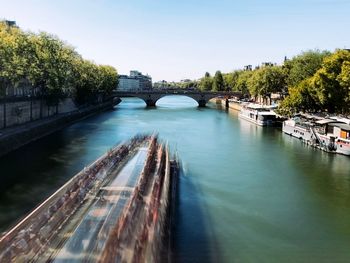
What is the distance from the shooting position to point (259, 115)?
59531mm

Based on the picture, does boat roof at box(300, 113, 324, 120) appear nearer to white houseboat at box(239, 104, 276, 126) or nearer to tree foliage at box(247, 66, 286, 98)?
white houseboat at box(239, 104, 276, 126)

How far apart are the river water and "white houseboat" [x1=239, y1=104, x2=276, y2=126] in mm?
14647

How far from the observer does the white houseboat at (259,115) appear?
193ft

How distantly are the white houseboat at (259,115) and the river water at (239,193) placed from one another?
14.6 m

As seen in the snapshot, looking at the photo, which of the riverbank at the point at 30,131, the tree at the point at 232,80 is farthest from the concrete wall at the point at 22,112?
the tree at the point at 232,80

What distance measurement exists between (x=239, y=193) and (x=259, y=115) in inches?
1477

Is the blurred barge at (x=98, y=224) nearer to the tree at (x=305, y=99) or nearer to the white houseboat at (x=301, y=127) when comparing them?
the white houseboat at (x=301, y=127)

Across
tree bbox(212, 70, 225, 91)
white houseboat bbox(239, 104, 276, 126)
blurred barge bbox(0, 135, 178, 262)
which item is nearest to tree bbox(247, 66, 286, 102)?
white houseboat bbox(239, 104, 276, 126)

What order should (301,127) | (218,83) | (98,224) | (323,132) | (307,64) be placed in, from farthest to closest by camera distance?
1. (218,83)
2. (307,64)
3. (301,127)
4. (323,132)
5. (98,224)

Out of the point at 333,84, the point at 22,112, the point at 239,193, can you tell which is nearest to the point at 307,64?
the point at 333,84

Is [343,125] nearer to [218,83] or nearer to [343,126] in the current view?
[343,126]

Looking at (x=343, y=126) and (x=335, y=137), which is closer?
(x=343, y=126)

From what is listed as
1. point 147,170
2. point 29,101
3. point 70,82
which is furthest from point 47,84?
point 147,170

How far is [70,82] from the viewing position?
2308 inches
